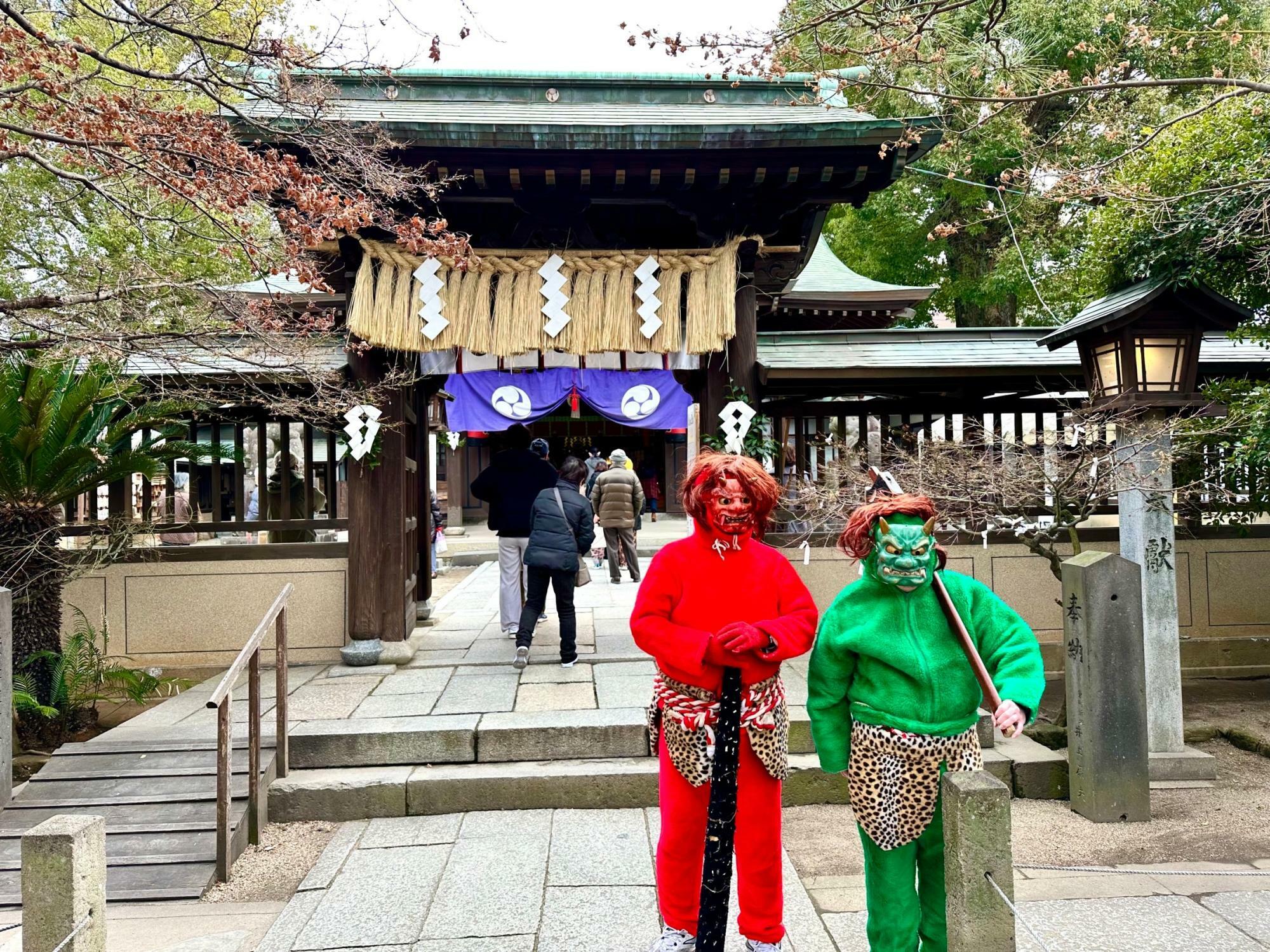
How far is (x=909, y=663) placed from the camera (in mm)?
2658

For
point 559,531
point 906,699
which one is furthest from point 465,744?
point 906,699

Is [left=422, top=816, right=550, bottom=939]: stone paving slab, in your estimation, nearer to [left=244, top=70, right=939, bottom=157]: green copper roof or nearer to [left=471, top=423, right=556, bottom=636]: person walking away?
[left=471, top=423, right=556, bottom=636]: person walking away

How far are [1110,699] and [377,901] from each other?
4339mm

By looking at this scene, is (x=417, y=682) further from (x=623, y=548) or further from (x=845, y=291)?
(x=845, y=291)

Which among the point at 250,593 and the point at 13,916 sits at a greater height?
the point at 250,593

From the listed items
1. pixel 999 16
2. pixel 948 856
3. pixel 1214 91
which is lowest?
pixel 948 856

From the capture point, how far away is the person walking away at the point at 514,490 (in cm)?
750

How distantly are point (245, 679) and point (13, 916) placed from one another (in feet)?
9.89

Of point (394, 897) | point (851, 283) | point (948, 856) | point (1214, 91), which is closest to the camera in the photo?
point (948, 856)

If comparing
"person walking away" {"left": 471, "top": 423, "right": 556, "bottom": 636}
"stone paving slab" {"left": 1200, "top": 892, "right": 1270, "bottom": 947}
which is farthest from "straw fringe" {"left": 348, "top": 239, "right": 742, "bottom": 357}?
"stone paving slab" {"left": 1200, "top": 892, "right": 1270, "bottom": 947}

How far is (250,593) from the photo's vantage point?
24.8 ft

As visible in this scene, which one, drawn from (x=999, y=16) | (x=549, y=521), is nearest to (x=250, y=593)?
(x=549, y=521)

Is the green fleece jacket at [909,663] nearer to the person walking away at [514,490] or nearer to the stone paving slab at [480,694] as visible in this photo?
the stone paving slab at [480,694]

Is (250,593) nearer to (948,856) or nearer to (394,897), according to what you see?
(394,897)
